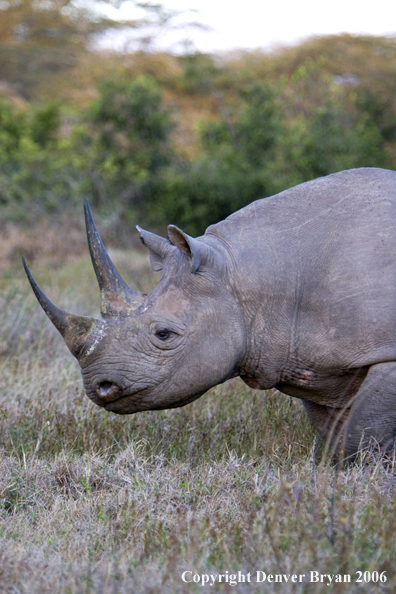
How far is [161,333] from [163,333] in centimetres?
1

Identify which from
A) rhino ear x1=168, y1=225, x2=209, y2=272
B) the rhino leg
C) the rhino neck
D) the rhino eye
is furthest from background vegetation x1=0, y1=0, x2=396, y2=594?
rhino ear x1=168, y1=225, x2=209, y2=272

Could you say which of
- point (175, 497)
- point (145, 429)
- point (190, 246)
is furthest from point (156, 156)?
point (175, 497)

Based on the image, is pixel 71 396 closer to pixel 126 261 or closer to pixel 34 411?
pixel 34 411

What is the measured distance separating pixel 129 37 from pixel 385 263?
40.5 meters

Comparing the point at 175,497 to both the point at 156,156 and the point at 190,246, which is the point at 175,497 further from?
the point at 156,156

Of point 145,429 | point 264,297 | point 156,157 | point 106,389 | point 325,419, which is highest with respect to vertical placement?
point 264,297

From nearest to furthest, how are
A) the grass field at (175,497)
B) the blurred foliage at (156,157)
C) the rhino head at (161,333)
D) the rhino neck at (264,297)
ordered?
1. the grass field at (175,497)
2. the rhino head at (161,333)
3. the rhino neck at (264,297)
4. the blurred foliage at (156,157)

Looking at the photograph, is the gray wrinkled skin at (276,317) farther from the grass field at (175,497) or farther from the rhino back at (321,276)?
the grass field at (175,497)

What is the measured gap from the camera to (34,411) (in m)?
5.86

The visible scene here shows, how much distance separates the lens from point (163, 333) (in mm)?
4219

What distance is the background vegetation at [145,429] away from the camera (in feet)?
10.6

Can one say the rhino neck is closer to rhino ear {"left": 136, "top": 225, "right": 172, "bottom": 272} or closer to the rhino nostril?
rhino ear {"left": 136, "top": 225, "right": 172, "bottom": 272}

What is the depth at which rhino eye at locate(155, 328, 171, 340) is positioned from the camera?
421cm

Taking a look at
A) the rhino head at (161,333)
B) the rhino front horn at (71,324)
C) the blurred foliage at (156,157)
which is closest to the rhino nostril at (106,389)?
the rhino head at (161,333)
